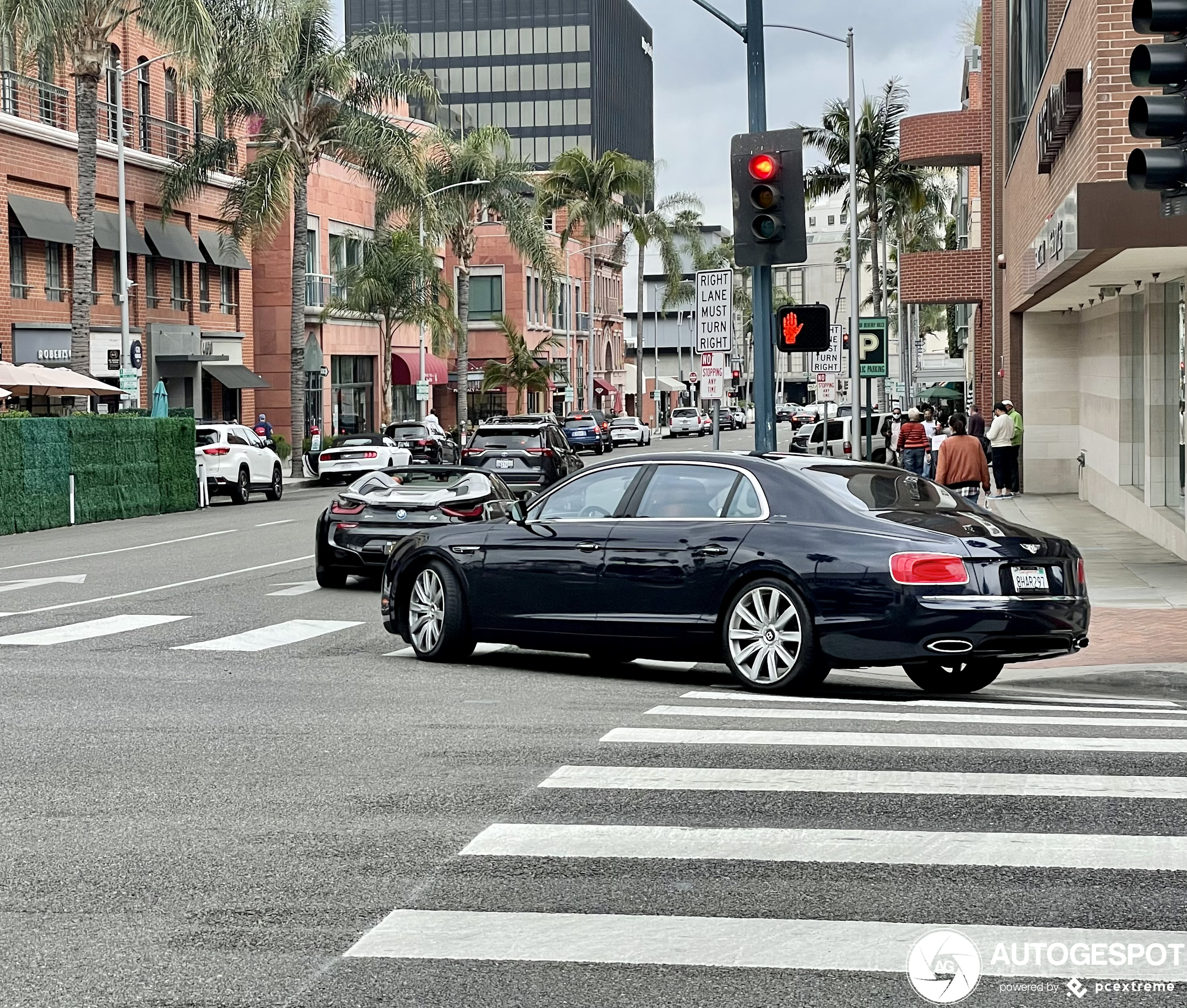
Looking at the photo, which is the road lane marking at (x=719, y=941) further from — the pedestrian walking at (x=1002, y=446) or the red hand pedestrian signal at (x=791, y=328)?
the pedestrian walking at (x=1002, y=446)

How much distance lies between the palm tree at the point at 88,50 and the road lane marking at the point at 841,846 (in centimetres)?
3325

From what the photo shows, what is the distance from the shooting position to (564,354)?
10438cm

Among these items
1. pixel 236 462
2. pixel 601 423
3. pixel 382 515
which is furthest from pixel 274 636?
pixel 601 423

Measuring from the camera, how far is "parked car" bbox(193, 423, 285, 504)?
38094mm

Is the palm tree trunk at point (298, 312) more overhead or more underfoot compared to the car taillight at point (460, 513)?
more overhead

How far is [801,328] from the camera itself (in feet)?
53.4

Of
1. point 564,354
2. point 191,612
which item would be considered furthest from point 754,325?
point 564,354

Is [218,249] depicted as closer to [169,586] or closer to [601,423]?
[601,423]

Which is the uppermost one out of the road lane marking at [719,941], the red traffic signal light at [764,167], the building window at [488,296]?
the building window at [488,296]

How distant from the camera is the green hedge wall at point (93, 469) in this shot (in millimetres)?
29922

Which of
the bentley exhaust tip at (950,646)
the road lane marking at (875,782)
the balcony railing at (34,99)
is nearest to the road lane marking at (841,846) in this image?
the road lane marking at (875,782)

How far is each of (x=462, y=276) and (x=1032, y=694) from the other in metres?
58.1

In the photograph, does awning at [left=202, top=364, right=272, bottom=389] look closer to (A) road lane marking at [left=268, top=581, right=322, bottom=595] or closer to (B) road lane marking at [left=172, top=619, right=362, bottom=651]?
(A) road lane marking at [left=268, top=581, right=322, bottom=595]

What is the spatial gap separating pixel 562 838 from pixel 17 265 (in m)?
42.5
